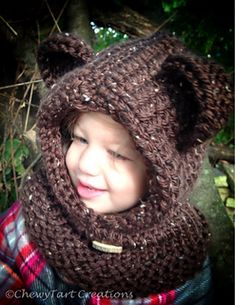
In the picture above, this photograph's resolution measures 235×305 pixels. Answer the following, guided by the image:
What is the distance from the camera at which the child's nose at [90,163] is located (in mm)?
896

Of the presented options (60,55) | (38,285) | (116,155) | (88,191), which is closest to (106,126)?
(116,155)

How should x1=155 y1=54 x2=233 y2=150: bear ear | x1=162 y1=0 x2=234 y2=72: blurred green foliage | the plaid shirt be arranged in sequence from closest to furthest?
x1=155 y1=54 x2=233 y2=150: bear ear → the plaid shirt → x1=162 y1=0 x2=234 y2=72: blurred green foliage

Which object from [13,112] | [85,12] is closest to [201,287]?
[13,112]

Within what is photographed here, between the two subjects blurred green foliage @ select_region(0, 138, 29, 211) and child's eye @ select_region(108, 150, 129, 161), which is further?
blurred green foliage @ select_region(0, 138, 29, 211)

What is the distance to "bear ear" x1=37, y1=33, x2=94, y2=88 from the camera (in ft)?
3.18

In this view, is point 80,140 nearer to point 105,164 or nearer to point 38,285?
point 105,164

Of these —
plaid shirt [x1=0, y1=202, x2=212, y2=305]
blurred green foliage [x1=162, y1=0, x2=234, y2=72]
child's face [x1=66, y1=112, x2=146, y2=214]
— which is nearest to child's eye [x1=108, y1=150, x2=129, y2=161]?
child's face [x1=66, y1=112, x2=146, y2=214]

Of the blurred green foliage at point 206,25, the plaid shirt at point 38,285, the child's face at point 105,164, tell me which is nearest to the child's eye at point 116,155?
the child's face at point 105,164

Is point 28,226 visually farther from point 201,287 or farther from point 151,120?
point 201,287

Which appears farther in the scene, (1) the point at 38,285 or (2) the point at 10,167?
(2) the point at 10,167

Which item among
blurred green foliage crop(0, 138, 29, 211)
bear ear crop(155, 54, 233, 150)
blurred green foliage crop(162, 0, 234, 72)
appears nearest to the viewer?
bear ear crop(155, 54, 233, 150)

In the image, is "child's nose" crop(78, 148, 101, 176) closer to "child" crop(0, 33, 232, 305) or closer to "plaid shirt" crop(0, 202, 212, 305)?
"child" crop(0, 33, 232, 305)

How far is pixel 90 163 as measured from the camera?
895mm

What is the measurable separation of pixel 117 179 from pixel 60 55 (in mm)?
427
